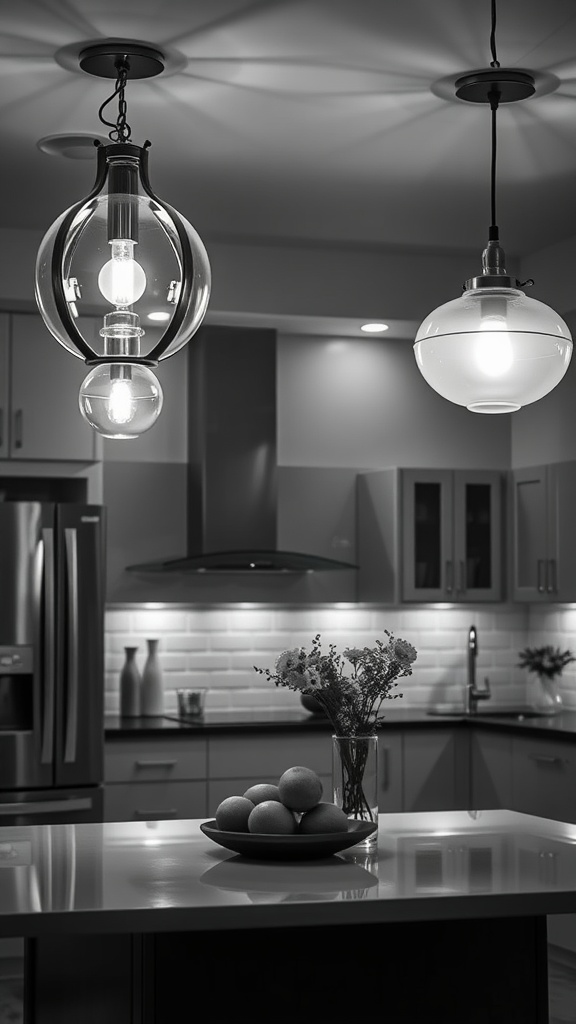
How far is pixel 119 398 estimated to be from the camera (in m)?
2.38

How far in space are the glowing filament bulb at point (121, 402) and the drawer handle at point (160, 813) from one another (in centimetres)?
320

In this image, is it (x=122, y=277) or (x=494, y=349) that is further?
(x=494, y=349)

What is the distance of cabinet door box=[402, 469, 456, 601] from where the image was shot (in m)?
6.00

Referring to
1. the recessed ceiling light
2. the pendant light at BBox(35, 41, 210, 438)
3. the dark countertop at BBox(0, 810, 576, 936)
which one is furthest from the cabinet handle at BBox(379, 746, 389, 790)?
the pendant light at BBox(35, 41, 210, 438)

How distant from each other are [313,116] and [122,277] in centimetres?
208

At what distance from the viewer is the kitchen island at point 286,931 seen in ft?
7.20

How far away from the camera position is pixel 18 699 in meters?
5.03

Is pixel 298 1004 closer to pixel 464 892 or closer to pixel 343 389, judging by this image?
pixel 464 892

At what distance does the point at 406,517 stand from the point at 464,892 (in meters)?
3.76

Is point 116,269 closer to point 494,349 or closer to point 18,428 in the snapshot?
point 494,349

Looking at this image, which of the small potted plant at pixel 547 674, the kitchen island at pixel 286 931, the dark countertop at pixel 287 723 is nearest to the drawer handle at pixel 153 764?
the dark countertop at pixel 287 723

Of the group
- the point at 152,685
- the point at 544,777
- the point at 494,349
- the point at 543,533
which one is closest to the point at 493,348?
the point at 494,349

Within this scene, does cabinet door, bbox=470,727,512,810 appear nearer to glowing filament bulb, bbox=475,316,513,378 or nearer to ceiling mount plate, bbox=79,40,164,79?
ceiling mount plate, bbox=79,40,164,79

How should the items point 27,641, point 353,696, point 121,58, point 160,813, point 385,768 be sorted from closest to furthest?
point 353,696 → point 121,58 → point 27,641 → point 160,813 → point 385,768
